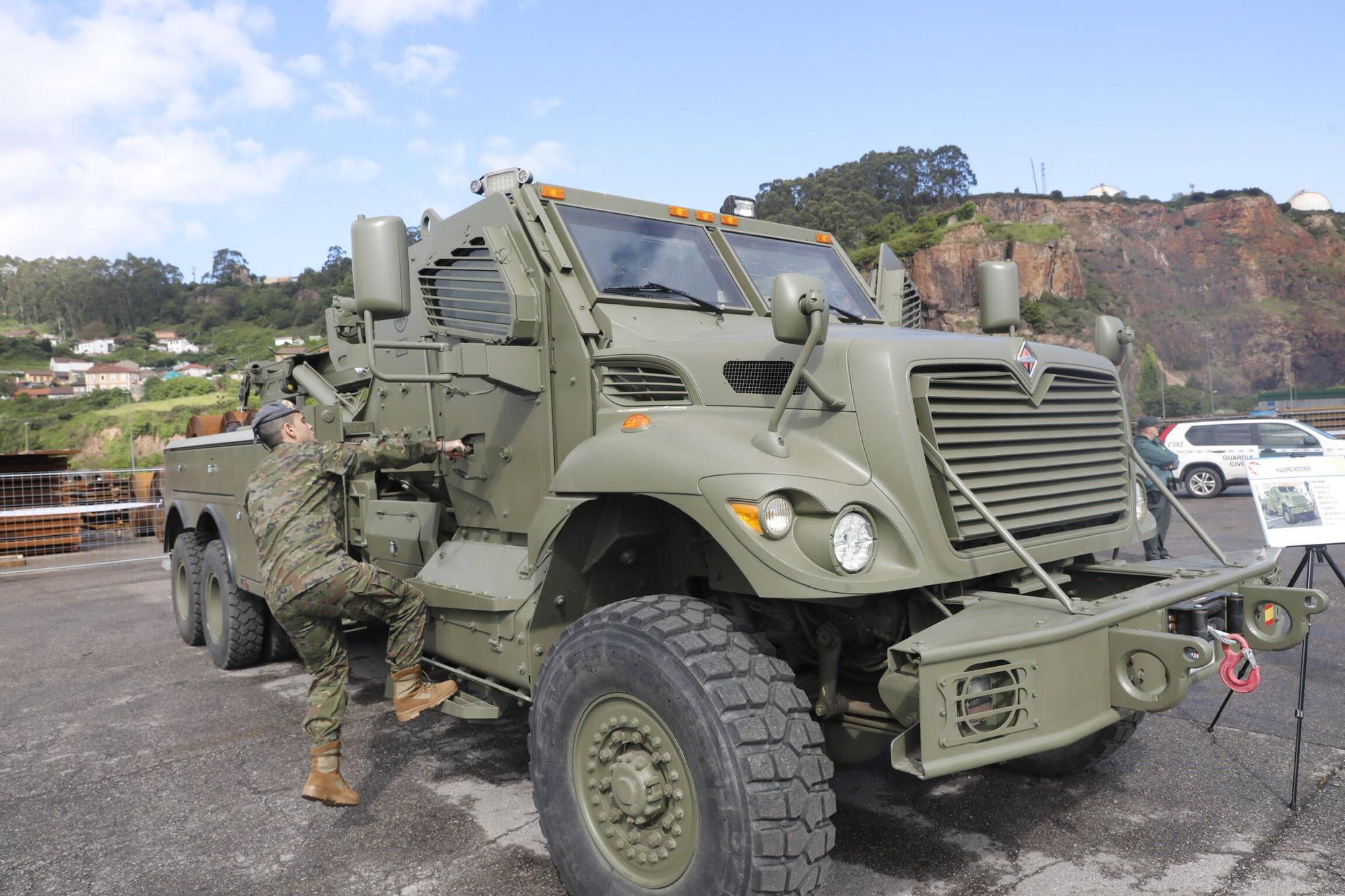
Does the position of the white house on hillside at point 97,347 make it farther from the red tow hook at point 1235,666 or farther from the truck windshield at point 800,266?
the red tow hook at point 1235,666

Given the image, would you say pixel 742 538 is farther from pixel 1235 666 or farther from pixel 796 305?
pixel 1235 666

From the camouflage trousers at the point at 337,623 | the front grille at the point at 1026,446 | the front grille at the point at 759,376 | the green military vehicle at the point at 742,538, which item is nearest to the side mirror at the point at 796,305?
the green military vehicle at the point at 742,538

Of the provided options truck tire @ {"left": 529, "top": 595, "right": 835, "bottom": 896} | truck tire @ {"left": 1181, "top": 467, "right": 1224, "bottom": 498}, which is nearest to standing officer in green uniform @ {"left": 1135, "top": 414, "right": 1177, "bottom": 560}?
truck tire @ {"left": 529, "top": 595, "right": 835, "bottom": 896}

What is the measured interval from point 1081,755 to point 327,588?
3362 mm

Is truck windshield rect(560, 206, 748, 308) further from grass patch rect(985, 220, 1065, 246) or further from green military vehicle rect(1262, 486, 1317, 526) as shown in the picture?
grass patch rect(985, 220, 1065, 246)

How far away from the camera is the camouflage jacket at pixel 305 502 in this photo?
4.29 m

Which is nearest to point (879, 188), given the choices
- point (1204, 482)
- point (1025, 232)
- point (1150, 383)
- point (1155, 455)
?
point (1025, 232)

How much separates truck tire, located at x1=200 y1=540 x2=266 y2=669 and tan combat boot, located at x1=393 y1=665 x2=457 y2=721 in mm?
3091

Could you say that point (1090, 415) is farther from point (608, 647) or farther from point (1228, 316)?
point (1228, 316)

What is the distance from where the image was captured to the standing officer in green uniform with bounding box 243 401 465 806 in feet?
13.9

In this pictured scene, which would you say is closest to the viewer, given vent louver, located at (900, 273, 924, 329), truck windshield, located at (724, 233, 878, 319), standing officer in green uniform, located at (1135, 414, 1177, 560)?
truck windshield, located at (724, 233, 878, 319)

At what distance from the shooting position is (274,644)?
23.6ft

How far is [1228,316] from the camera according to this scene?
294ft

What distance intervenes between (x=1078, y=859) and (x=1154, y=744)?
5.14 ft
